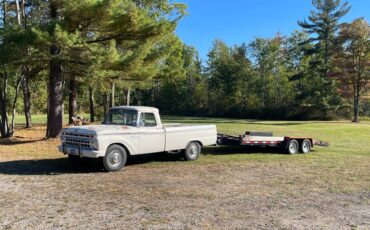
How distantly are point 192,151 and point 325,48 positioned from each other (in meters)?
43.3

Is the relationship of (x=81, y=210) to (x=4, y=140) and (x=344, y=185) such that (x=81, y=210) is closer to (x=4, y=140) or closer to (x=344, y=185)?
(x=344, y=185)

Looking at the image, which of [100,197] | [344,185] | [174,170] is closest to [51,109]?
[174,170]

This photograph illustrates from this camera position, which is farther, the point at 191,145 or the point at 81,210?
the point at 191,145

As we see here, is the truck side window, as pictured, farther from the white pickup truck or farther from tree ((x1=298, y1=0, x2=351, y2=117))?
tree ((x1=298, y1=0, x2=351, y2=117))

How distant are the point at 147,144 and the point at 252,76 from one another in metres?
54.3

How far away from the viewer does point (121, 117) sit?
1239 cm

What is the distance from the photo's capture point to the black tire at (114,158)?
437 inches

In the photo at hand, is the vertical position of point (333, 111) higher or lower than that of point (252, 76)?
lower

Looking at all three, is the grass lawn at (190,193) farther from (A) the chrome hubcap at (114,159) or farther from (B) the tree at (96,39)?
(B) the tree at (96,39)

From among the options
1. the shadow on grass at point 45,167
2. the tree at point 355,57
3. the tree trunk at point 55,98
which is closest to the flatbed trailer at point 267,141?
the shadow on grass at point 45,167

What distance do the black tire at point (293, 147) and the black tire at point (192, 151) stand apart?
3823 millimetres

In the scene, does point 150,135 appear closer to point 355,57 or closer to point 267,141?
point 267,141

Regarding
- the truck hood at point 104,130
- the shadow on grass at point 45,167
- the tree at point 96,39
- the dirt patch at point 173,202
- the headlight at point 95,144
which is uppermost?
the tree at point 96,39

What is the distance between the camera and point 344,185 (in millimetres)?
9617
